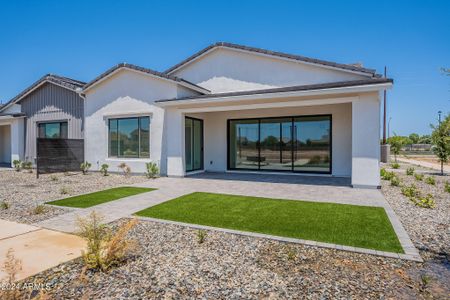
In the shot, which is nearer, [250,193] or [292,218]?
[292,218]

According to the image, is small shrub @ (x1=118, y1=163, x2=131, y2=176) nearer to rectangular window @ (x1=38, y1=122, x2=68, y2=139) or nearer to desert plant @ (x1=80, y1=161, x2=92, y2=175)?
desert plant @ (x1=80, y1=161, x2=92, y2=175)

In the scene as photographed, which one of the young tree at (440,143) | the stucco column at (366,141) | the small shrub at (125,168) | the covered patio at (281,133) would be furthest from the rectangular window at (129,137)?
the young tree at (440,143)

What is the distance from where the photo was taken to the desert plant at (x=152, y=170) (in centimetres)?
1386

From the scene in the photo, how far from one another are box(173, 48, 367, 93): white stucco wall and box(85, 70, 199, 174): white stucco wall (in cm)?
210

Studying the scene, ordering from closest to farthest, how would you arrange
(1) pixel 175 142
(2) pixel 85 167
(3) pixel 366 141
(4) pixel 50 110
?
(3) pixel 366 141 → (1) pixel 175 142 → (2) pixel 85 167 → (4) pixel 50 110

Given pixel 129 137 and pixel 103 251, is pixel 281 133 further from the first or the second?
pixel 103 251

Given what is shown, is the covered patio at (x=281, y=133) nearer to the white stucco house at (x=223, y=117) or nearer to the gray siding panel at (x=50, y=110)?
the white stucco house at (x=223, y=117)

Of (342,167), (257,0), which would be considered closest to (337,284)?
(342,167)

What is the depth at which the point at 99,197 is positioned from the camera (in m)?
9.15

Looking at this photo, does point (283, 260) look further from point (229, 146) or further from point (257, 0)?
point (257, 0)

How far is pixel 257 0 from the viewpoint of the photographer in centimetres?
1388

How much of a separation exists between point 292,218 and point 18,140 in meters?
21.9

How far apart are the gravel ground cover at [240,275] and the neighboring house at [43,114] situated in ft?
50.8

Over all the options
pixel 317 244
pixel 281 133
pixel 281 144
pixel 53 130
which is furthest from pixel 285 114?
pixel 53 130
